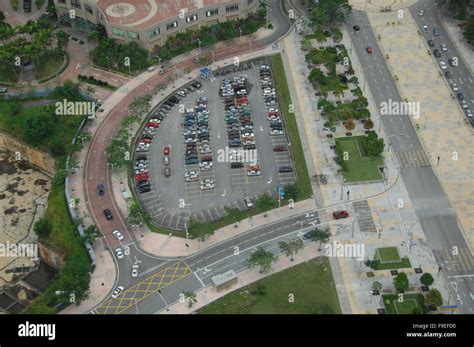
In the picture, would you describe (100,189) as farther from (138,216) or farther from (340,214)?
(340,214)

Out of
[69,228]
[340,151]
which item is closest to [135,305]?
[69,228]

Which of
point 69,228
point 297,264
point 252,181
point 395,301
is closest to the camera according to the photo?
point 395,301

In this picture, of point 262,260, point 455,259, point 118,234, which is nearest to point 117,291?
point 118,234

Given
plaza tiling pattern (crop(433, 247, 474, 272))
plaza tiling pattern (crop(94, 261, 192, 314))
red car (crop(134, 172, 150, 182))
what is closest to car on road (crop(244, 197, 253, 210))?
plaza tiling pattern (crop(94, 261, 192, 314))

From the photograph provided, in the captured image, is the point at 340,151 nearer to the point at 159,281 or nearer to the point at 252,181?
the point at 252,181

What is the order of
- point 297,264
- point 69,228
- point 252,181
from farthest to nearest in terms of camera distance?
point 252,181 < point 69,228 < point 297,264

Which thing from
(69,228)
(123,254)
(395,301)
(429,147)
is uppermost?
(429,147)
